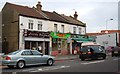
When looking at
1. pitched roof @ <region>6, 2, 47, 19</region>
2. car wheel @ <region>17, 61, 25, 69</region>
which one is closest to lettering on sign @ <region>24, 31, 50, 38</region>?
pitched roof @ <region>6, 2, 47, 19</region>

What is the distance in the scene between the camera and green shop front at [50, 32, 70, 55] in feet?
134

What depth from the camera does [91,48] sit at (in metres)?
29.1

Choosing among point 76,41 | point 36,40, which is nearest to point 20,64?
point 36,40

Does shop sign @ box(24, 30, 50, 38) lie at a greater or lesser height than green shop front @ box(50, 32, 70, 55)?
greater

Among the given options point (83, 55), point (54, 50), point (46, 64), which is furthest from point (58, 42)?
point (46, 64)

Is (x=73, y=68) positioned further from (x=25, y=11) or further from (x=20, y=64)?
(x=25, y=11)

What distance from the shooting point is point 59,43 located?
4212 centimetres

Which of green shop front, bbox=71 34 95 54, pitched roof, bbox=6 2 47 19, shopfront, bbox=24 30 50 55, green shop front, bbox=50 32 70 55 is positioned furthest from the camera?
green shop front, bbox=71 34 95 54

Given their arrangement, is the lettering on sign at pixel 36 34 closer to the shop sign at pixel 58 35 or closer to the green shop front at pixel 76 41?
the shop sign at pixel 58 35

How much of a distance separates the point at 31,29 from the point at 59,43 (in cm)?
696

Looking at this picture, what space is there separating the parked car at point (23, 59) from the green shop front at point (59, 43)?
60.5ft

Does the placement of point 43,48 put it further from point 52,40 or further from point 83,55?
point 83,55

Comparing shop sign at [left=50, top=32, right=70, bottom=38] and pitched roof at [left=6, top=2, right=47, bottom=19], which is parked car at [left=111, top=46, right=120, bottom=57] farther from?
pitched roof at [left=6, top=2, right=47, bottom=19]

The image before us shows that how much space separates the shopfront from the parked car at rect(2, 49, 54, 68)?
46.2 feet
